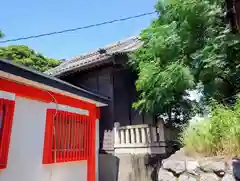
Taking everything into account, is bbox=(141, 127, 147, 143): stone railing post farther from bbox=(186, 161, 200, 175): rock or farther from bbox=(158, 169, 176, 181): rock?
bbox=(186, 161, 200, 175): rock

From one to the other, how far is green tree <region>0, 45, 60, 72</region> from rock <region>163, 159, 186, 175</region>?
57.6 ft

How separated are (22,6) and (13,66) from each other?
5.45 metres

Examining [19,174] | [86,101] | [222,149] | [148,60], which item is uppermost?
[148,60]

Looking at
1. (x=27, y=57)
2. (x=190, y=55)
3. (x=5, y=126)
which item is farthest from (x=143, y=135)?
(x=27, y=57)

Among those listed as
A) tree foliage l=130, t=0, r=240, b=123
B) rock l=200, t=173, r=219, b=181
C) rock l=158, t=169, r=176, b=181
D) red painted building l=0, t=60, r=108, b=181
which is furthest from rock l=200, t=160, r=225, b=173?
red painted building l=0, t=60, r=108, b=181

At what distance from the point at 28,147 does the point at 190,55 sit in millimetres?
3935

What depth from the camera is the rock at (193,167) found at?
329 centimetres

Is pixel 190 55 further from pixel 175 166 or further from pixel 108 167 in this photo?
pixel 108 167

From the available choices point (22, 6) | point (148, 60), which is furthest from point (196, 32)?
point (22, 6)

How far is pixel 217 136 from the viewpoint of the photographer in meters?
3.51

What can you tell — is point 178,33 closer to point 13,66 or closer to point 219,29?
point 219,29

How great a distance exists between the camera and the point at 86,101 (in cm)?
591

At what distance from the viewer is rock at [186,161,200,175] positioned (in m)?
3.29

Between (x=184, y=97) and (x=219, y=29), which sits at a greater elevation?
(x=219, y=29)
